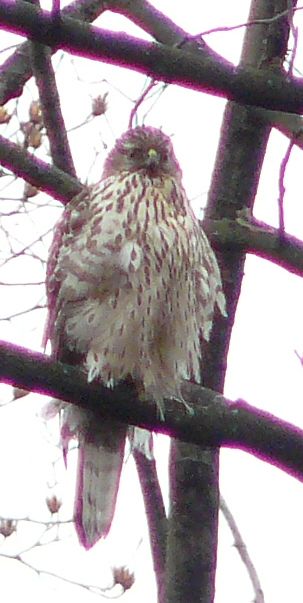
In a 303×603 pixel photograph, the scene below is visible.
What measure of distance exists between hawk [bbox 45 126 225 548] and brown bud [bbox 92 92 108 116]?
96cm

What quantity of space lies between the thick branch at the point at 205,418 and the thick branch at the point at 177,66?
66cm

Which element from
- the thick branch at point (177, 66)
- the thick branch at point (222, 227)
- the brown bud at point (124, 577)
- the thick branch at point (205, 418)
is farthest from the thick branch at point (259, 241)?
the brown bud at point (124, 577)

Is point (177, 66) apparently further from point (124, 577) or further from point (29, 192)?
point (124, 577)

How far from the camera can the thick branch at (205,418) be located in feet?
8.23

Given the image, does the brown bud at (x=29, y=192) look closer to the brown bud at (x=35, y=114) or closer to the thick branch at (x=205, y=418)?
the brown bud at (x=35, y=114)

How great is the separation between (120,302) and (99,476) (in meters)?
0.68

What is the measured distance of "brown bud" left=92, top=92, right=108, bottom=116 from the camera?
4.75m

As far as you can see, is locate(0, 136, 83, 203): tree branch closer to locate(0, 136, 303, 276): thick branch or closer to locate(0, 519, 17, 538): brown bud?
locate(0, 136, 303, 276): thick branch

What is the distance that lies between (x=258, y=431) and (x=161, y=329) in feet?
3.29

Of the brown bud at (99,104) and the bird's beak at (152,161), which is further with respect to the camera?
the brown bud at (99,104)

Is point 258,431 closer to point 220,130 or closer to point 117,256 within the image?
point 117,256

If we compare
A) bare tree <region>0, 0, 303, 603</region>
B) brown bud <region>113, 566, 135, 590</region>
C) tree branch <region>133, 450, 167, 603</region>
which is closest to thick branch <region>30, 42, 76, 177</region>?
bare tree <region>0, 0, 303, 603</region>

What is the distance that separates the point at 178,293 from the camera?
3467 mm

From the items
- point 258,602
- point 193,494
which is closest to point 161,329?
point 193,494
